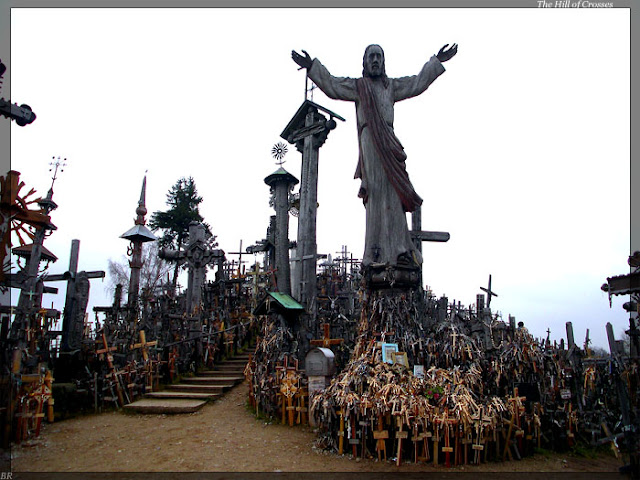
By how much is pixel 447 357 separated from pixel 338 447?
2.66 m

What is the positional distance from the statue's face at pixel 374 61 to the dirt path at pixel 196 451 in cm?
835

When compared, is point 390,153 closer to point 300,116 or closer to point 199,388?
point 300,116

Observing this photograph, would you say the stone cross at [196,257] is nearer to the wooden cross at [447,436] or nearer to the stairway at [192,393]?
the stairway at [192,393]

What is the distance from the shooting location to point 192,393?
38.6 ft

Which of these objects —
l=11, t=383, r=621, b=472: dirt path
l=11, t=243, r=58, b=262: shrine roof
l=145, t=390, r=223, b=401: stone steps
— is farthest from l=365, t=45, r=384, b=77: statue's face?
l=11, t=243, r=58, b=262: shrine roof

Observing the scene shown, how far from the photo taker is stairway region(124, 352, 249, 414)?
10508mm

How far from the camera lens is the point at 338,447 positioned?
7.48m

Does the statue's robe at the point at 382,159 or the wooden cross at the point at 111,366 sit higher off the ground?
the statue's robe at the point at 382,159

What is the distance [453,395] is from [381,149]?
222 inches

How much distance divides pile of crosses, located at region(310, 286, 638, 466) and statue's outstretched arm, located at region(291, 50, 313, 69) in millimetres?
5763

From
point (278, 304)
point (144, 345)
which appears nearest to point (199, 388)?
point (144, 345)

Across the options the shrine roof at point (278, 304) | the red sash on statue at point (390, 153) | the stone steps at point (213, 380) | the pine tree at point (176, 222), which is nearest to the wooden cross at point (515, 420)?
the red sash on statue at point (390, 153)

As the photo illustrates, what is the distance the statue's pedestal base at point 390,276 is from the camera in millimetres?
9424

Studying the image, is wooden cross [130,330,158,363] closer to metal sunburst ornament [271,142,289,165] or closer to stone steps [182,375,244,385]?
stone steps [182,375,244,385]
